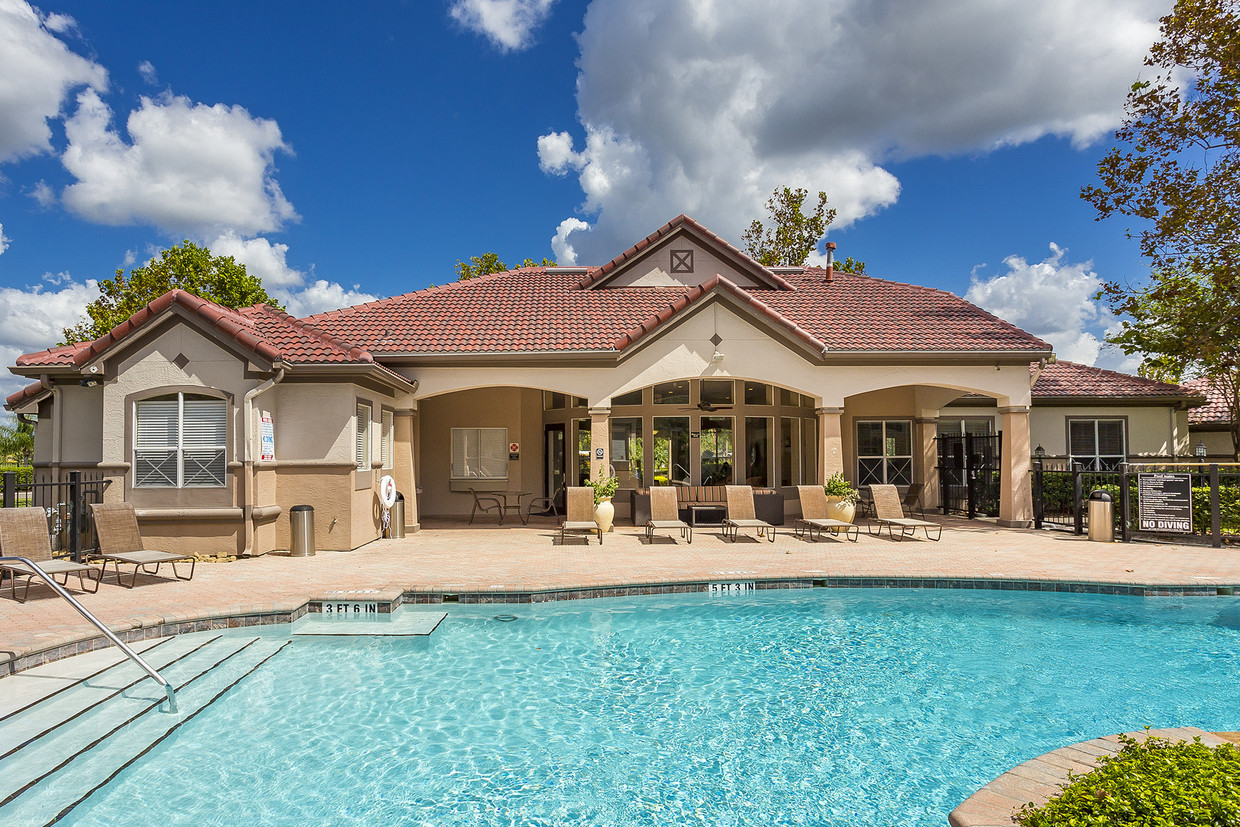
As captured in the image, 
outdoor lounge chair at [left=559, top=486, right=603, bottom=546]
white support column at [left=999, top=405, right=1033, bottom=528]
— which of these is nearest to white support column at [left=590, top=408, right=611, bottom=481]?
outdoor lounge chair at [left=559, top=486, right=603, bottom=546]

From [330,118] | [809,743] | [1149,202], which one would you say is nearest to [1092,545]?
[1149,202]

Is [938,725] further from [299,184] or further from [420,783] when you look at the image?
[299,184]

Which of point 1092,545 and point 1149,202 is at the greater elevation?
point 1149,202

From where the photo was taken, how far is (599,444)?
15422 mm

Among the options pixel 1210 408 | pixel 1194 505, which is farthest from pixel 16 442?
pixel 1210 408

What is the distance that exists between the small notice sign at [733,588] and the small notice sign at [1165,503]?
30.7 feet

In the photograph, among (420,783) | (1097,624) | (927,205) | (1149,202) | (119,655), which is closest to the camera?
(420,783)

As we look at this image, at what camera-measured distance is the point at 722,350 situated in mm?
15852

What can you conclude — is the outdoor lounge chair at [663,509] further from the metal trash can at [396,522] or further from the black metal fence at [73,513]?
the black metal fence at [73,513]

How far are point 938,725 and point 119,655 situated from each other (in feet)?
25.3

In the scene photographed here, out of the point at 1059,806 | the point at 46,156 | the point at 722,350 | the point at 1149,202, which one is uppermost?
the point at 46,156

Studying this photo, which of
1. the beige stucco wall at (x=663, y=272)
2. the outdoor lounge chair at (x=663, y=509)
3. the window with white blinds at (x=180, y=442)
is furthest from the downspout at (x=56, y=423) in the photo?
the beige stucco wall at (x=663, y=272)

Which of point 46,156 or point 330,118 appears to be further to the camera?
point 46,156

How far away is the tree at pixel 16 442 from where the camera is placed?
127 ft
